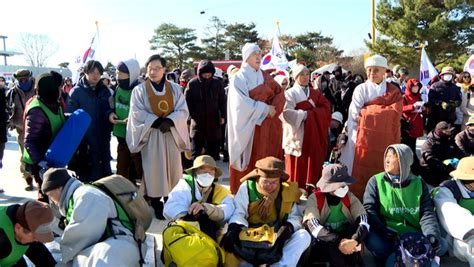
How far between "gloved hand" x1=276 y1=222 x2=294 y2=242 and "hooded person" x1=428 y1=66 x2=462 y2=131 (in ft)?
15.3

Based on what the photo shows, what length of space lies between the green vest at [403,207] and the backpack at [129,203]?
191 cm

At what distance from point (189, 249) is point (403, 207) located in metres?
1.74

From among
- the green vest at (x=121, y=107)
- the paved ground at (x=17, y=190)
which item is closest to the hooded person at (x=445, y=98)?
the paved ground at (x=17, y=190)

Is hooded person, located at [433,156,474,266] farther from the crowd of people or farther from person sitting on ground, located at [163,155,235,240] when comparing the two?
person sitting on ground, located at [163,155,235,240]

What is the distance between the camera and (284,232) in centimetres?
304

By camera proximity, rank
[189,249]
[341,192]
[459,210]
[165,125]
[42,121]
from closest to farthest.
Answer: [189,249] < [459,210] < [341,192] < [42,121] < [165,125]

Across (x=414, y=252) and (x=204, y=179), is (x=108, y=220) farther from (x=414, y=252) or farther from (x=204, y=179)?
(x=414, y=252)

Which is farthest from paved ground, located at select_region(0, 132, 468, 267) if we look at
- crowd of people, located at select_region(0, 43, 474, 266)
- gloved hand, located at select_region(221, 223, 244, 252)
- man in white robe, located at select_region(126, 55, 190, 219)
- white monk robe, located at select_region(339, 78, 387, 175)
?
white monk robe, located at select_region(339, 78, 387, 175)

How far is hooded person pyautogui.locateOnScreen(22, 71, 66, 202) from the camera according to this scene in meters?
3.44

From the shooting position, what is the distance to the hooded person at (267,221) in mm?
2998

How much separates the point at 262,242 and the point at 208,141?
9.73 ft

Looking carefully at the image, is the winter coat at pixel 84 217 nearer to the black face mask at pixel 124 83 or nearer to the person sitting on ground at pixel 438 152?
the black face mask at pixel 124 83

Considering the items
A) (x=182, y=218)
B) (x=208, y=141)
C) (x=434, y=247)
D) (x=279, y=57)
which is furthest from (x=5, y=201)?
(x=279, y=57)

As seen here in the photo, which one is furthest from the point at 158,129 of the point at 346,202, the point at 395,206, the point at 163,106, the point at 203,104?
the point at 395,206
